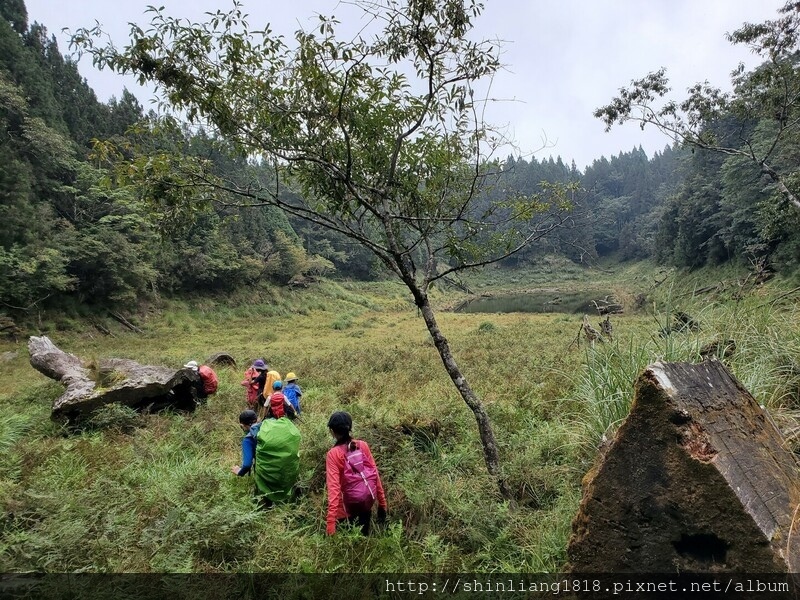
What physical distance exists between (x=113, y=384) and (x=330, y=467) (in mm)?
6741

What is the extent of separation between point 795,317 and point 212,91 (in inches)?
255

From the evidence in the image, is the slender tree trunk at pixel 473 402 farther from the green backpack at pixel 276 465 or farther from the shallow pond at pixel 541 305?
the shallow pond at pixel 541 305

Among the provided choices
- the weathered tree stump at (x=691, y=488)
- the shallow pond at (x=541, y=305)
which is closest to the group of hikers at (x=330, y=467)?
the weathered tree stump at (x=691, y=488)

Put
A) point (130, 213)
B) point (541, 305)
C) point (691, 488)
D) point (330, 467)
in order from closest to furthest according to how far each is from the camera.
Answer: point (691, 488) → point (330, 467) → point (130, 213) → point (541, 305)

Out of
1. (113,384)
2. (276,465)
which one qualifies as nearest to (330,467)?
(276,465)

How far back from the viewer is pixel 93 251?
70.0 feet

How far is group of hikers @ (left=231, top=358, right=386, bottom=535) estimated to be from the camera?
389 cm

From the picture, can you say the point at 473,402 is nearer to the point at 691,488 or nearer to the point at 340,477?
the point at 340,477

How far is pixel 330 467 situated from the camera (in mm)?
3842

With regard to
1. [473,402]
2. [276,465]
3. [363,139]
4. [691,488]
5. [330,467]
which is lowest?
[276,465]

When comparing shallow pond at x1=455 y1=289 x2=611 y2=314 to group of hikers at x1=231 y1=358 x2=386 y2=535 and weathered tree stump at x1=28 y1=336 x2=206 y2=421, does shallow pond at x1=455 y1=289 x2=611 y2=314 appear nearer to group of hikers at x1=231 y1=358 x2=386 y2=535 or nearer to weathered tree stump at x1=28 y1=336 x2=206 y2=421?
weathered tree stump at x1=28 y1=336 x2=206 y2=421

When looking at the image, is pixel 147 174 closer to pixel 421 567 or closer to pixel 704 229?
pixel 421 567

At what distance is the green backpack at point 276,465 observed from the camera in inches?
180

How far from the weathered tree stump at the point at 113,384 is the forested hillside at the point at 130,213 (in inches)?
126
